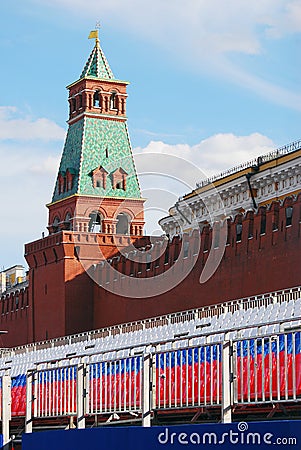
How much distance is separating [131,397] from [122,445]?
0.90m

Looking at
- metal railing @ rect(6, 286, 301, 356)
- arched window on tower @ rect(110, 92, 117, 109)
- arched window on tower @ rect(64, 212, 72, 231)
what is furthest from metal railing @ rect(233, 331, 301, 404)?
arched window on tower @ rect(110, 92, 117, 109)

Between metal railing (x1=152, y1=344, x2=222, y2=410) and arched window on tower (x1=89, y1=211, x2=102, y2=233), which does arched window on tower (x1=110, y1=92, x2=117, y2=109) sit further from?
metal railing (x1=152, y1=344, x2=222, y2=410)

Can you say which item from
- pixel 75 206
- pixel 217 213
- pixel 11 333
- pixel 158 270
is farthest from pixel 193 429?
pixel 11 333

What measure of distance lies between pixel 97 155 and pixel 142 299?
33.0ft

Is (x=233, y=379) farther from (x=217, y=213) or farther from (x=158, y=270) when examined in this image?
(x=217, y=213)

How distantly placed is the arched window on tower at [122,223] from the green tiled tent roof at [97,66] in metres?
6.28

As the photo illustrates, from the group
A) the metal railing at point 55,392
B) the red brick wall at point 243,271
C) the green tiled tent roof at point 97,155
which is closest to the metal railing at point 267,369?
the metal railing at point 55,392

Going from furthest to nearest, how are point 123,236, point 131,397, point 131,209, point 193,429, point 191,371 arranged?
point 131,209, point 123,236, point 131,397, point 191,371, point 193,429

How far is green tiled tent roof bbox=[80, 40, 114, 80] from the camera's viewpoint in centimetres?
4547

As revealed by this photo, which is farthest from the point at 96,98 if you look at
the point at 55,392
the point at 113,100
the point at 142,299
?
the point at 55,392

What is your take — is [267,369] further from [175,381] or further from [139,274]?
[139,274]

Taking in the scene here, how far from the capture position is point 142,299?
3559cm

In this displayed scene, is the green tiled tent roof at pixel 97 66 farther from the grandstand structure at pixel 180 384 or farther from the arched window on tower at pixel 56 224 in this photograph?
the grandstand structure at pixel 180 384

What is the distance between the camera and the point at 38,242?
4228 cm
